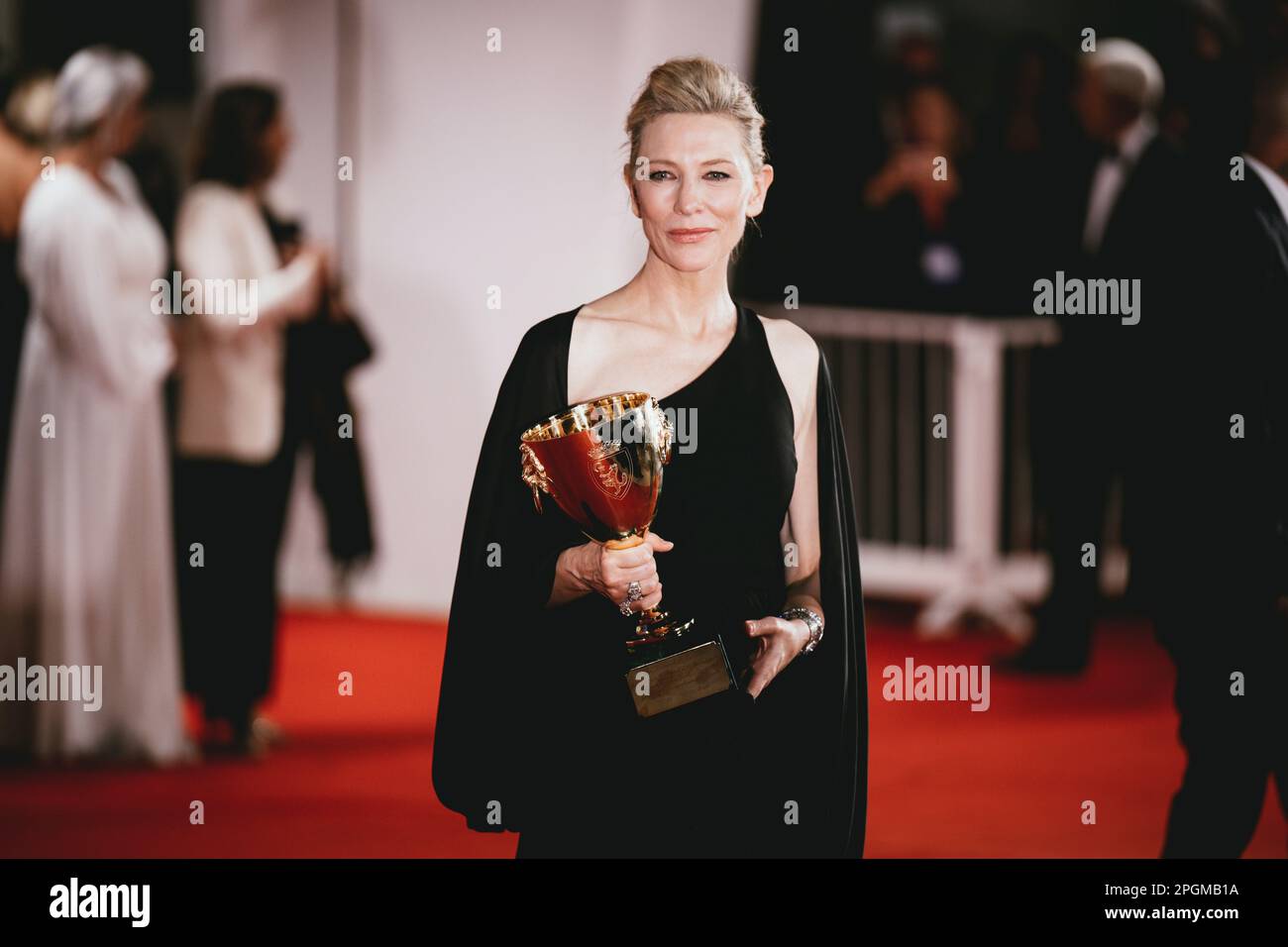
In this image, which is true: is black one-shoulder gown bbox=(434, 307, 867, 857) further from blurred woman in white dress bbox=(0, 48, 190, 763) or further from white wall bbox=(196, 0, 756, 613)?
white wall bbox=(196, 0, 756, 613)

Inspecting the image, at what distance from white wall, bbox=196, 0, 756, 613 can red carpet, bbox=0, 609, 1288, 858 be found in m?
0.92

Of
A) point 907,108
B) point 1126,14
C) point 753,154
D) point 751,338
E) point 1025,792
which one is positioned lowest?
point 1025,792

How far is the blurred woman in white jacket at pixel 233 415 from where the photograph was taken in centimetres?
520

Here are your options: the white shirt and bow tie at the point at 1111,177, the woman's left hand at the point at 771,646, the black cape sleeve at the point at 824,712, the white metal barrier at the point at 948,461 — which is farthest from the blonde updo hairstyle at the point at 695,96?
the white metal barrier at the point at 948,461

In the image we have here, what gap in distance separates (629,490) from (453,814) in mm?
2507

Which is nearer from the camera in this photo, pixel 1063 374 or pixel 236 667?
pixel 236 667

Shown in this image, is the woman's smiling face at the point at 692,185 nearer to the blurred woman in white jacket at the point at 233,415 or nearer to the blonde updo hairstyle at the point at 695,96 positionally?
the blonde updo hairstyle at the point at 695,96

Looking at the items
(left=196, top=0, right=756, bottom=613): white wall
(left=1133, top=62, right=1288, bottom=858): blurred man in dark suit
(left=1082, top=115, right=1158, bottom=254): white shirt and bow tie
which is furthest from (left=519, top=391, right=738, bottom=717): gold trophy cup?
(left=196, top=0, right=756, bottom=613): white wall

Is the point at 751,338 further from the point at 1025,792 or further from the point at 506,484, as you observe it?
the point at 1025,792

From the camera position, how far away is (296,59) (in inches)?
285

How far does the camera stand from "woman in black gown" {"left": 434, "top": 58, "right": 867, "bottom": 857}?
8.15 feet

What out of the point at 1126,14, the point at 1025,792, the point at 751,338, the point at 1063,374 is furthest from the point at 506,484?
the point at 1126,14
